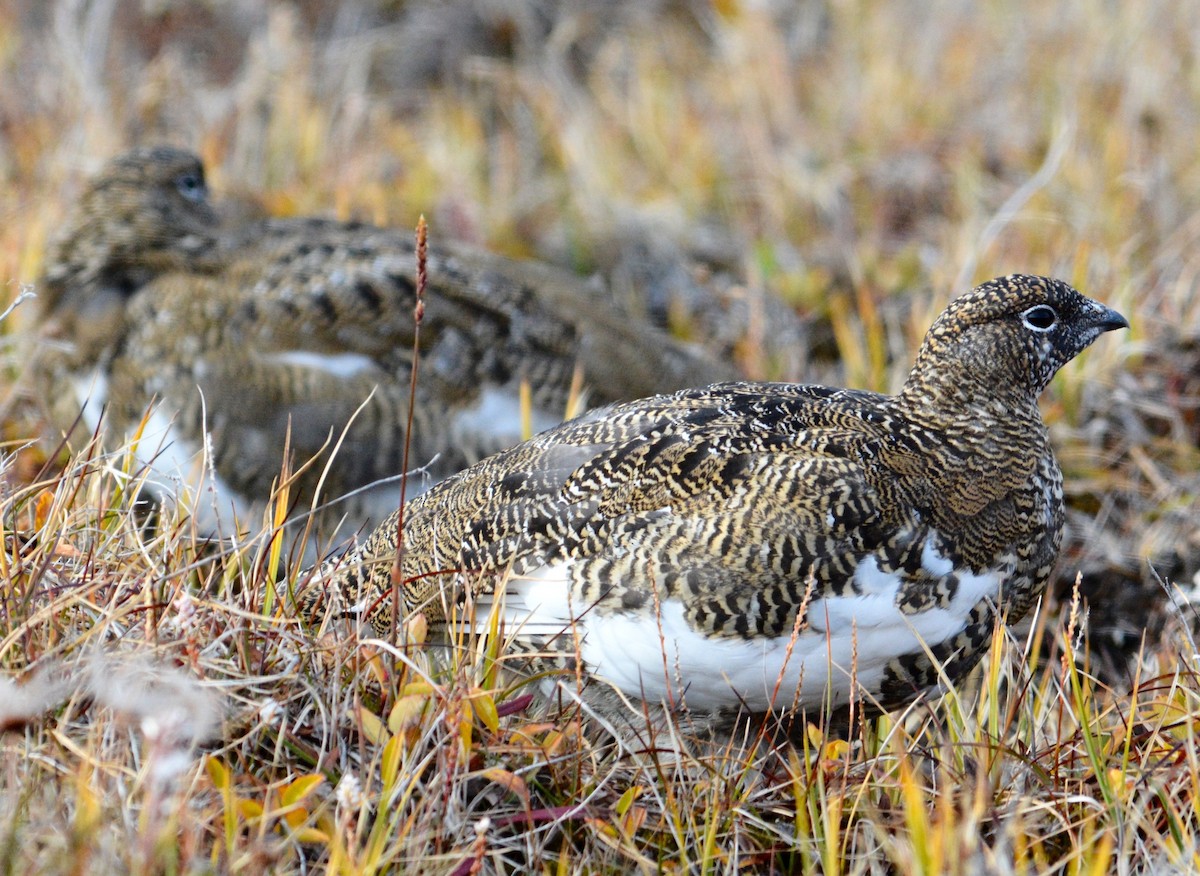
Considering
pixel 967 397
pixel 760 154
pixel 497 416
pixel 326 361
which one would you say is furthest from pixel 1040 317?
pixel 760 154

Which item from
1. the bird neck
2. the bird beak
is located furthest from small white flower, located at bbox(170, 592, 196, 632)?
the bird beak

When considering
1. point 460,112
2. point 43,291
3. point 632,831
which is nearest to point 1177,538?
point 632,831

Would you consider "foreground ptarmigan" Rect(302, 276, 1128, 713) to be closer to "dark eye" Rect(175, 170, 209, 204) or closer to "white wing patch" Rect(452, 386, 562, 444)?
"white wing patch" Rect(452, 386, 562, 444)

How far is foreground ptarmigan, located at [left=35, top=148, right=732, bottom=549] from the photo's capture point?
12.6ft

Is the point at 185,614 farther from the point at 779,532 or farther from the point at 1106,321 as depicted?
the point at 1106,321

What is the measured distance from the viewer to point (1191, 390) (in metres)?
4.59

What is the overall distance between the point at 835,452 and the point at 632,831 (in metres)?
0.85

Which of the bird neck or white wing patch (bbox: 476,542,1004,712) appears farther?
the bird neck

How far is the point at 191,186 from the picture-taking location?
441 cm

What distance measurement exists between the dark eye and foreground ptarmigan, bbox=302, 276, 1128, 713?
73.6 inches

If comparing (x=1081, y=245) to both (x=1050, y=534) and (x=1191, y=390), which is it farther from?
(x=1050, y=534)

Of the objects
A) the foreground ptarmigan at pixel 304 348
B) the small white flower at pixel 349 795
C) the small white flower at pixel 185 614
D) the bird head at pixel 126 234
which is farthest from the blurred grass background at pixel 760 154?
the small white flower at pixel 185 614

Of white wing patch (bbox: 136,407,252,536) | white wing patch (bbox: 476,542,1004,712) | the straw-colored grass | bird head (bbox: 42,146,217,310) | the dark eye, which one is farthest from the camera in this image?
the dark eye

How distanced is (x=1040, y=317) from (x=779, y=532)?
2.69 feet
